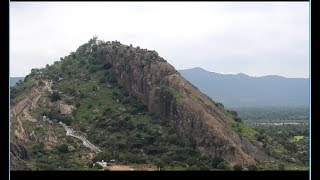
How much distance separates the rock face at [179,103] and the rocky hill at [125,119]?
0.03 meters

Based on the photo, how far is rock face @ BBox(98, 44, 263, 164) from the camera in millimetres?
13570

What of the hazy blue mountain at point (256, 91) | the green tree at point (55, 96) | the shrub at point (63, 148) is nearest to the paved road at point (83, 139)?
the shrub at point (63, 148)

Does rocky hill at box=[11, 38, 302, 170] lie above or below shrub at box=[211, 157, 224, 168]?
above

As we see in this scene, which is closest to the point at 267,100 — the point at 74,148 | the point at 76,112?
the point at 76,112

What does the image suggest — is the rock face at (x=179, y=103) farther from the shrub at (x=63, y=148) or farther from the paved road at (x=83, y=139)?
the shrub at (x=63, y=148)

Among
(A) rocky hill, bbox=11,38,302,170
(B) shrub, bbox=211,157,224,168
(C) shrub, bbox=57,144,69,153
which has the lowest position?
(B) shrub, bbox=211,157,224,168

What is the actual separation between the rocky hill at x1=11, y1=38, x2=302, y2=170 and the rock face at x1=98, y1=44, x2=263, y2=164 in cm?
3

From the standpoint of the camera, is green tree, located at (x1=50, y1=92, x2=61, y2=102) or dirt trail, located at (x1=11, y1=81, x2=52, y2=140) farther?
green tree, located at (x1=50, y1=92, x2=61, y2=102)

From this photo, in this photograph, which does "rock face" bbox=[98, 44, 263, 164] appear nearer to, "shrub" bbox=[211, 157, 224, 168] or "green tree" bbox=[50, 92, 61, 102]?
"shrub" bbox=[211, 157, 224, 168]

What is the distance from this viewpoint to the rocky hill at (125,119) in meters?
13.1

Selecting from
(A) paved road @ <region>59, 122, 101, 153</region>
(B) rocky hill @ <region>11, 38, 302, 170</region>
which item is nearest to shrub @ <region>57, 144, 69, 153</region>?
(B) rocky hill @ <region>11, 38, 302, 170</region>
